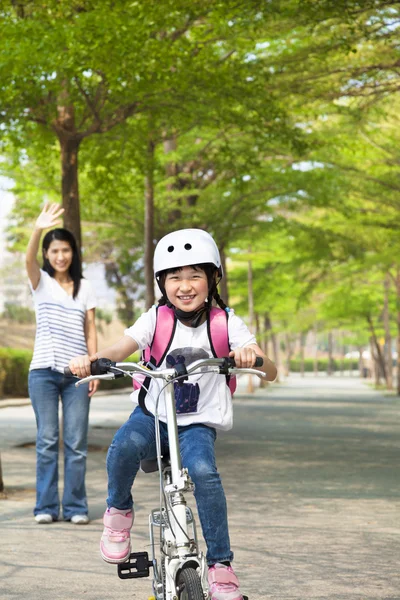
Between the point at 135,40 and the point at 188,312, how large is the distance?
23.4ft

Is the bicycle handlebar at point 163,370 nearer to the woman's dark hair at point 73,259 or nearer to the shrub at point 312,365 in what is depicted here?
the woman's dark hair at point 73,259

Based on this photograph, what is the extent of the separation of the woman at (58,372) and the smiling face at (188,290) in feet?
9.73

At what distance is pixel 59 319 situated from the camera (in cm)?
746

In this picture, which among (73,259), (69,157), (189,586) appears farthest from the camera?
(69,157)

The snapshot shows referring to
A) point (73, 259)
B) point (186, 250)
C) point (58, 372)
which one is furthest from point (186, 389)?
point (73, 259)

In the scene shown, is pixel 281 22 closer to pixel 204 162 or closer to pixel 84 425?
pixel 84 425

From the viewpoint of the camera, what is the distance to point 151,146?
15906 mm

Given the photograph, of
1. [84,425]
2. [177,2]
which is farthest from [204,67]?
[84,425]

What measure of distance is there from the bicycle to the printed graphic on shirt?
0.78ft

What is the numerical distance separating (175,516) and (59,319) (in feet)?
Result: 12.6

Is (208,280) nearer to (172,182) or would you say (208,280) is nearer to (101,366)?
(101,366)

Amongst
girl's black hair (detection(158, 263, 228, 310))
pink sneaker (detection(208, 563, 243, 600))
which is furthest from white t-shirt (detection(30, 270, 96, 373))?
pink sneaker (detection(208, 563, 243, 600))

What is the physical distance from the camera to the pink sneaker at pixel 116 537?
169 inches

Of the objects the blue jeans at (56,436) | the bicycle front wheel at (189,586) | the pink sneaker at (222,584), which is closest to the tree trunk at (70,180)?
the blue jeans at (56,436)
